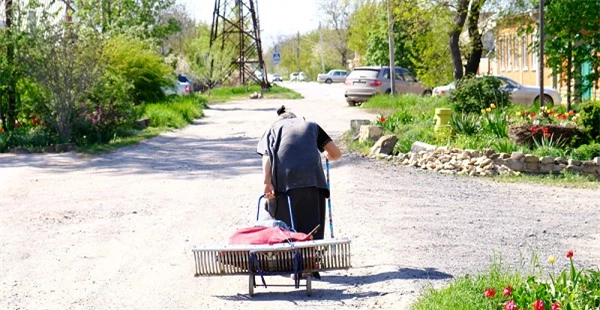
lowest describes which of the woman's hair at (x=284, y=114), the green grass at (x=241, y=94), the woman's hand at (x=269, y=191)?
the green grass at (x=241, y=94)

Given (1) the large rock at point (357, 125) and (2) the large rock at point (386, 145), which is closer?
(2) the large rock at point (386, 145)

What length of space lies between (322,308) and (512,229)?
12.3 feet

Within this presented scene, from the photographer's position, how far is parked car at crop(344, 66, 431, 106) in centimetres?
3859

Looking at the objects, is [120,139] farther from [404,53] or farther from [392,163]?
[404,53]

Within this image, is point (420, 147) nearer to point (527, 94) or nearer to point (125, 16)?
point (527, 94)

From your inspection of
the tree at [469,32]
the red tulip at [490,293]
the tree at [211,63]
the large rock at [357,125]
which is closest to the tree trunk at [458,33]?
the tree at [469,32]

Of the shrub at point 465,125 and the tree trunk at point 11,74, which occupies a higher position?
the tree trunk at point 11,74

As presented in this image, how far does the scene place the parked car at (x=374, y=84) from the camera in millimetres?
38594

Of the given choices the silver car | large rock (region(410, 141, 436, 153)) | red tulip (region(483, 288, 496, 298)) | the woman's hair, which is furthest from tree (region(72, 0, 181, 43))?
red tulip (region(483, 288, 496, 298))

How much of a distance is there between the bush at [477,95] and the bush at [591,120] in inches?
206

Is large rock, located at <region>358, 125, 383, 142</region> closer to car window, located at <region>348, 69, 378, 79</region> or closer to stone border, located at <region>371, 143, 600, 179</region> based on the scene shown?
stone border, located at <region>371, 143, 600, 179</region>

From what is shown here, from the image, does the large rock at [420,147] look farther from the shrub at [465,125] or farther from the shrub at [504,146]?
the shrub at [504,146]

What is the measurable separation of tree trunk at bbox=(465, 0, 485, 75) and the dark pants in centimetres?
1987

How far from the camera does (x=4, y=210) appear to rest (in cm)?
1275
